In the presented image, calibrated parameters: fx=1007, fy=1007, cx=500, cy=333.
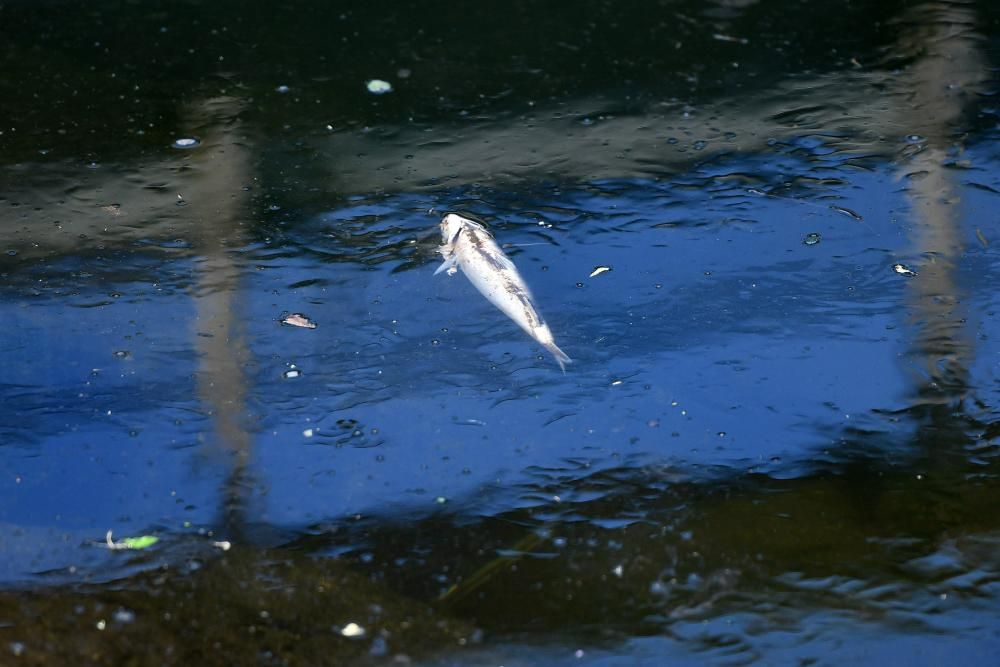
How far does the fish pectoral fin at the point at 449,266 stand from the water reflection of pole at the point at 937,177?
1.56m

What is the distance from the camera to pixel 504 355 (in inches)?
129

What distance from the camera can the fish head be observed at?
144 inches

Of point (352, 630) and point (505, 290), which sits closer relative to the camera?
point (352, 630)

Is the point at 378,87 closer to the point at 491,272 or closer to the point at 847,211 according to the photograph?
the point at 491,272

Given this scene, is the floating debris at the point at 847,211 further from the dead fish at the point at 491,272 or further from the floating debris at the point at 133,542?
the floating debris at the point at 133,542

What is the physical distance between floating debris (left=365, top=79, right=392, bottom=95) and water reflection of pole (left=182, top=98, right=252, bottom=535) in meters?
0.64

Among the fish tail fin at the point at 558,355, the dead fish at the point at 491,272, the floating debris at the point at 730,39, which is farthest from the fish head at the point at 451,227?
the floating debris at the point at 730,39

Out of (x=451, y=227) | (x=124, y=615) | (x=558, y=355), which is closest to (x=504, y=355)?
(x=558, y=355)

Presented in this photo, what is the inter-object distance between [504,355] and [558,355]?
0.58 ft

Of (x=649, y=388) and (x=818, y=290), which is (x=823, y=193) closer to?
(x=818, y=290)

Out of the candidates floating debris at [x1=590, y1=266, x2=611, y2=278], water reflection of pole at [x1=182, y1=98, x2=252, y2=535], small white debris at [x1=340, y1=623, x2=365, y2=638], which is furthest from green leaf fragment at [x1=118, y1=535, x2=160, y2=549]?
floating debris at [x1=590, y1=266, x2=611, y2=278]

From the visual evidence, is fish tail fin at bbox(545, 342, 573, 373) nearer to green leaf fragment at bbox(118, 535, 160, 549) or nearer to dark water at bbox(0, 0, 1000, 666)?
dark water at bbox(0, 0, 1000, 666)

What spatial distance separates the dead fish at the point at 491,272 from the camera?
10.8 feet

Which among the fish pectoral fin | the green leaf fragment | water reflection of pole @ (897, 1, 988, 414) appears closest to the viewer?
the green leaf fragment
